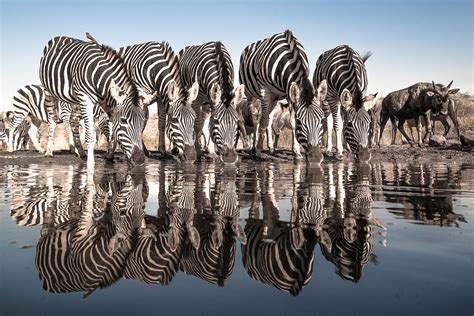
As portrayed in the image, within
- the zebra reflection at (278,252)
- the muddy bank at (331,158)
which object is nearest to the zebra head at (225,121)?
the muddy bank at (331,158)

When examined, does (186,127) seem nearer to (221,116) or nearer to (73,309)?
(221,116)

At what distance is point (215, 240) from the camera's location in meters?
3.85

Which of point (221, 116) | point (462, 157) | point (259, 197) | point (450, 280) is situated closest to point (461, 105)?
point (462, 157)

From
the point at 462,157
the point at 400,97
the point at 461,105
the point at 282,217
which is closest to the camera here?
the point at 282,217

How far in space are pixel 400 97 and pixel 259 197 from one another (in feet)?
63.9

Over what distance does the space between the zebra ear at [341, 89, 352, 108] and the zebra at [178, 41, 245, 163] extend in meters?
2.64

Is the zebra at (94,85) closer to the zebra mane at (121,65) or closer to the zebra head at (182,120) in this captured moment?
the zebra mane at (121,65)

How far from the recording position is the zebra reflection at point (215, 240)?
3.07m

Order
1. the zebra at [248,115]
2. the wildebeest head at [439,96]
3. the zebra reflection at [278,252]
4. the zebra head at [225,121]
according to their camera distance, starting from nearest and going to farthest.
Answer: the zebra reflection at [278,252] < the zebra head at [225,121] < the zebra at [248,115] < the wildebeest head at [439,96]

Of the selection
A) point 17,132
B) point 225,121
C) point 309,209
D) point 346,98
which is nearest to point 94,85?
point 225,121

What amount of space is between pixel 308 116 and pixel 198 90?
3.23 m

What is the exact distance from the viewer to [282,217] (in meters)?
4.90

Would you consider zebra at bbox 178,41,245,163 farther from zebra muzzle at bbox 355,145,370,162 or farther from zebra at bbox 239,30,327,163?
zebra muzzle at bbox 355,145,370,162

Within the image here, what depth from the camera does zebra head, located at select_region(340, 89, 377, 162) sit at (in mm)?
12578
